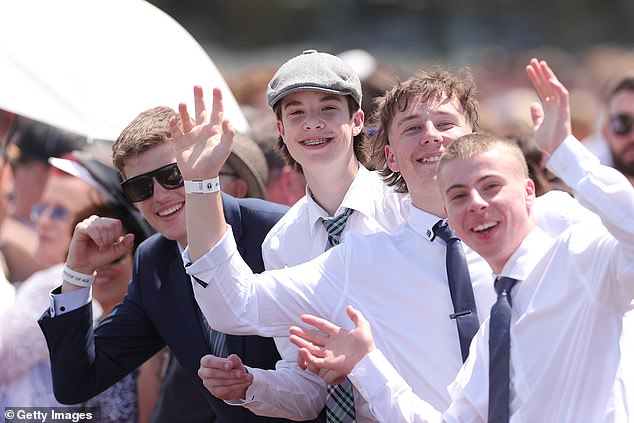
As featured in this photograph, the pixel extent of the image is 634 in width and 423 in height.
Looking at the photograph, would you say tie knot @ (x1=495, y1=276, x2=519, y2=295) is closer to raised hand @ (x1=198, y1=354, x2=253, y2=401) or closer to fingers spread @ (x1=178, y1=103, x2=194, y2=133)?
raised hand @ (x1=198, y1=354, x2=253, y2=401)

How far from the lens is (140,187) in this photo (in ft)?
15.5

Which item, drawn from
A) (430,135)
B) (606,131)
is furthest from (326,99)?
(606,131)

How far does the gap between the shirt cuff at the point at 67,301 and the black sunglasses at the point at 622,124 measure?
10.9 feet

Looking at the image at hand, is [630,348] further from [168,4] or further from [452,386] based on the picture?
[168,4]

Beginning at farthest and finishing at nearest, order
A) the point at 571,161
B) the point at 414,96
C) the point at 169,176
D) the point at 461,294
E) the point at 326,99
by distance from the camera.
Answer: the point at 169,176, the point at 326,99, the point at 414,96, the point at 461,294, the point at 571,161

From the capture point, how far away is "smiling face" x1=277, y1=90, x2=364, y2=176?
4426mm

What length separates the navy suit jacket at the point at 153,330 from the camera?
181 inches

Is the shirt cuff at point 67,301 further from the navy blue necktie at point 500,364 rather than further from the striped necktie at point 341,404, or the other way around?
the navy blue necktie at point 500,364

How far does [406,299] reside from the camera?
395 centimetres

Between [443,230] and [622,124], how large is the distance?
2920 mm

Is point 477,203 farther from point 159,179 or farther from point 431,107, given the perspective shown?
point 159,179

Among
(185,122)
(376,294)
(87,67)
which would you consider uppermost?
(87,67)

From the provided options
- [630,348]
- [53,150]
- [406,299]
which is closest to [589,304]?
[630,348]

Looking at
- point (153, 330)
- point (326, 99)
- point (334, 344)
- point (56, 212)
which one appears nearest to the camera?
point (334, 344)
